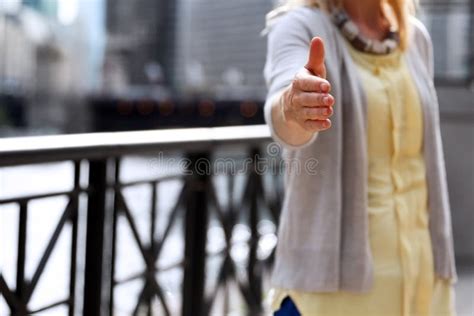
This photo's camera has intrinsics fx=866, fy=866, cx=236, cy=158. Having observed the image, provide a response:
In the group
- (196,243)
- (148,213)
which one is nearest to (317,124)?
(148,213)

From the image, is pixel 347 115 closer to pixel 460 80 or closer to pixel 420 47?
pixel 420 47

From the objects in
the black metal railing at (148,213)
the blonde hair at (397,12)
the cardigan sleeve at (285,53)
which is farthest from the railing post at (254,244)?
the cardigan sleeve at (285,53)

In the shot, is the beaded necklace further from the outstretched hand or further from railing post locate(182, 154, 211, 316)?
railing post locate(182, 154, 211, 316)

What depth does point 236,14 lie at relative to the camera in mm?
66750

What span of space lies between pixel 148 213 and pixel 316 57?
7.07 ft

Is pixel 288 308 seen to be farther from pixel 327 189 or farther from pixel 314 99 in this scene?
pixel 314 99

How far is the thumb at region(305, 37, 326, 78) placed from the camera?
61.9 inches

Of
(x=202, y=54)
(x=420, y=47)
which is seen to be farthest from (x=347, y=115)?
(x=202, y=54)

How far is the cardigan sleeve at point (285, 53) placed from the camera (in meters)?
1.81

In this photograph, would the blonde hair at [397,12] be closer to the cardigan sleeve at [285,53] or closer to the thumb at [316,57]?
the cardigan sleeve at [285,53]

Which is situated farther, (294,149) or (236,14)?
(236,14)

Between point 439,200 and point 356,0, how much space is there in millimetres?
510

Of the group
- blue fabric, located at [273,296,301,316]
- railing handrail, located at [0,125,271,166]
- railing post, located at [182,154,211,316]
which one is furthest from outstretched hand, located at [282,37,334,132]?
railing post, located at [182,154,211,316]

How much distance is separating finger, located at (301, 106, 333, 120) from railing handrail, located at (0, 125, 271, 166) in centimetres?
110
